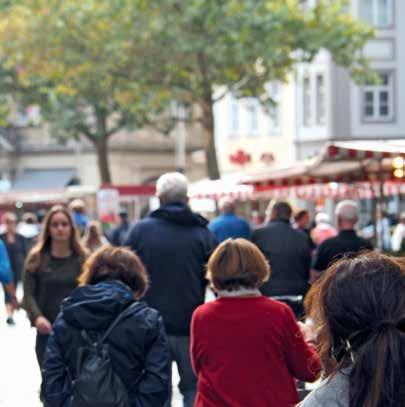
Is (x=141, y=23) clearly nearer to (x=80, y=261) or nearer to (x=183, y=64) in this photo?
(x=183, y=64)

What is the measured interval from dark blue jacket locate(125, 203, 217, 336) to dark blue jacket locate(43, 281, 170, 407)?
96.7 inches

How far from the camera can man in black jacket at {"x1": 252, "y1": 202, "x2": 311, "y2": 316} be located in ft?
39.4

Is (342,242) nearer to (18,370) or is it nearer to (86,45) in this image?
(18,370)

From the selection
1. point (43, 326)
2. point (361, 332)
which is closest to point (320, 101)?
point (43, 326)

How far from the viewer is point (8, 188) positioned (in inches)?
2397

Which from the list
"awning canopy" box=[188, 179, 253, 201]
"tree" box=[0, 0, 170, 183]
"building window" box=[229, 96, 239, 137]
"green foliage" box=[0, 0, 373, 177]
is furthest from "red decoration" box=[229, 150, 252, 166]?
"awning canopy" box=[188, 179, 253, 201]

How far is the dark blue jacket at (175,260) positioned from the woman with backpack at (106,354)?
Answer: 2426 millimetres

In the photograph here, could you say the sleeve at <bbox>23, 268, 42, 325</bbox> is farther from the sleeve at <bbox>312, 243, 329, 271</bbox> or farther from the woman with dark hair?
the woman with dark hair

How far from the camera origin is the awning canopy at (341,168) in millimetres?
14693

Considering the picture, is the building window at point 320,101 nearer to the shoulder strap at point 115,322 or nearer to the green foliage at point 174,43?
the green foliage at point 174,43

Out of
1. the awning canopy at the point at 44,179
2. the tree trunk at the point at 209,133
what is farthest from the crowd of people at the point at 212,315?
the awning canopy at the point at 44,179

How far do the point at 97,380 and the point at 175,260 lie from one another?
2.84m

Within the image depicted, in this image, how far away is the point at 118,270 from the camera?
637 cm

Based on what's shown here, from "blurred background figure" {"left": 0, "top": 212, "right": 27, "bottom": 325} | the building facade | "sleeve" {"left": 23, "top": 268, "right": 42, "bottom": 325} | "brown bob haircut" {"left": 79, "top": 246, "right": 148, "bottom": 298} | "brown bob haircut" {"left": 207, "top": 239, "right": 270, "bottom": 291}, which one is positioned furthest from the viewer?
the building facade
